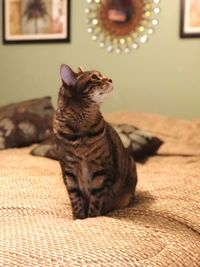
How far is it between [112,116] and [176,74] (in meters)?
0.49

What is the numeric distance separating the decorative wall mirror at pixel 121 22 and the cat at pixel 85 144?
1647 mm

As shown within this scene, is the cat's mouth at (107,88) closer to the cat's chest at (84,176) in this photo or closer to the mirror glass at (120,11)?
the cat's chest at (84,176)

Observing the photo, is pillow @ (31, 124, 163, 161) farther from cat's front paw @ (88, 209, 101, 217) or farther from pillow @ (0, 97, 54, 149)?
→ cat's front paw @ (88, 209, 101, 217)

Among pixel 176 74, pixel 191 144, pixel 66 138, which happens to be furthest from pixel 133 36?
pixel 66 138

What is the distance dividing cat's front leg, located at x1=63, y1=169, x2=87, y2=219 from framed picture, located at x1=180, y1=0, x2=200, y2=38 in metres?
1.71

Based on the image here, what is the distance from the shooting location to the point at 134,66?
294 centimetres

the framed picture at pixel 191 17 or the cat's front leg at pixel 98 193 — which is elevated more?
the framed picture at pixel 191 17

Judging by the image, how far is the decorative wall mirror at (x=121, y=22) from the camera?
2.87 m

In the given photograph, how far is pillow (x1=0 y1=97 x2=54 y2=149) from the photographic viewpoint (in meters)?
2.54

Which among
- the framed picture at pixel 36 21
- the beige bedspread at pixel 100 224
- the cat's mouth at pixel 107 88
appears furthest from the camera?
the framed picture at pixel 36 21

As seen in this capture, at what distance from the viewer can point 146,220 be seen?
1298mm

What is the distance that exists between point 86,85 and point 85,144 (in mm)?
172

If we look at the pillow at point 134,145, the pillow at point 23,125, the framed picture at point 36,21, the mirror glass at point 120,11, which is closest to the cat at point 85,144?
the pillow at point 134,145

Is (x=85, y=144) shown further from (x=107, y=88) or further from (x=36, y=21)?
(x=36, y=21)
